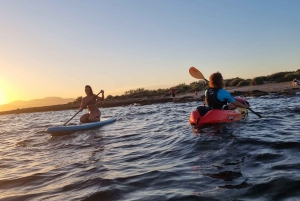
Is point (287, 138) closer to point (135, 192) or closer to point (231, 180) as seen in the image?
point (231, 180)

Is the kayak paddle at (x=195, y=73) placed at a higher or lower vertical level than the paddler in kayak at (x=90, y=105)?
higher

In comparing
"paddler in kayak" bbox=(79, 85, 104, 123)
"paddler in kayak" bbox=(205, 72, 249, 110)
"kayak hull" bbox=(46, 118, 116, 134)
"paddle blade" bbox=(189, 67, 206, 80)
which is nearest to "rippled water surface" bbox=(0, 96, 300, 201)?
"paddler in kayak" bbox=(205, 72, 249, 110)

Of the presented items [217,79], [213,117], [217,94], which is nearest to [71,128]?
[213,117]

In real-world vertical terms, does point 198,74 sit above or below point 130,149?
above

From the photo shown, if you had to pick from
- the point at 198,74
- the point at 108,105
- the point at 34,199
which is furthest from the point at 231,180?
the point at 108,105

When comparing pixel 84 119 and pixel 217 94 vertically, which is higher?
pixel 217 94

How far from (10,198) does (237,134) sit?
536cm

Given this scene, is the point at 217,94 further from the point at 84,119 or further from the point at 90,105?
the point at 84,119

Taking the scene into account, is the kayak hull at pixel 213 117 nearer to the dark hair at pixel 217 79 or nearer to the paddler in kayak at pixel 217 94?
the paddler in kayak at pixel 217 94

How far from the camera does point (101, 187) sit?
14.2 feet

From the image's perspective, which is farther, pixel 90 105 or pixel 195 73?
pixel 90 105

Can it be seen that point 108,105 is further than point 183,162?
Yes

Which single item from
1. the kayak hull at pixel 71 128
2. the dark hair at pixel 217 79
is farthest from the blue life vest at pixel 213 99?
the kayak hull at pixel 71 128

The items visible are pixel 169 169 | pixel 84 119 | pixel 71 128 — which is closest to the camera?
pixel 169 169
